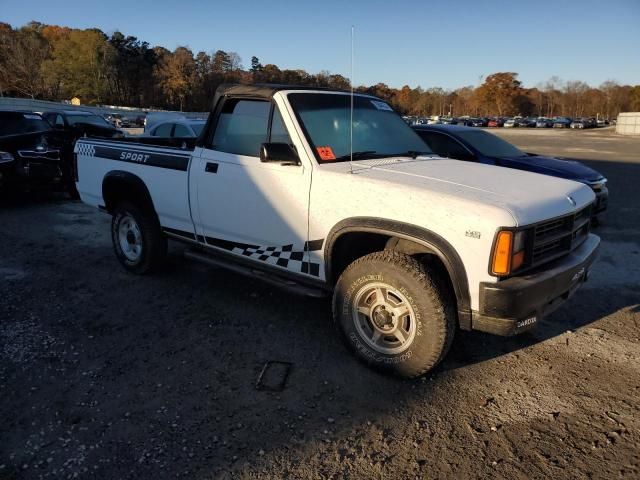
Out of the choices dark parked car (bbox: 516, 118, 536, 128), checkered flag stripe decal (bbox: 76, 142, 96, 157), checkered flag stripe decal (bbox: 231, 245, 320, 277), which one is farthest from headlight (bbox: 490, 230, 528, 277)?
dark parked car (bbox: 516, 118, 536, 128)

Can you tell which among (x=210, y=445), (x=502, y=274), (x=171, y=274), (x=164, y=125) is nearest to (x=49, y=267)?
(x=171, y=274)

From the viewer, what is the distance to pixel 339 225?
343 centimetres

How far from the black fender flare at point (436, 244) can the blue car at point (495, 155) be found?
4.28 metres

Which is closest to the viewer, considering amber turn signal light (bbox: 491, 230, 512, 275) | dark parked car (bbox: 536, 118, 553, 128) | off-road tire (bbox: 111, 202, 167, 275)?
amber turn signal light (bbox: 491, 230, 512, 275)

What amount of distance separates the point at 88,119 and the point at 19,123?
342 centimetres

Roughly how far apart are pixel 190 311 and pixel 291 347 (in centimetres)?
120

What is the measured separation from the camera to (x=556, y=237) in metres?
3.21

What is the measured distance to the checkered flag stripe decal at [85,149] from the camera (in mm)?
5673

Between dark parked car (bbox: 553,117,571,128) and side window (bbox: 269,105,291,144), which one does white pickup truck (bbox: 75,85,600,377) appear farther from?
dark parked car (bbox: 553,117,571,128)

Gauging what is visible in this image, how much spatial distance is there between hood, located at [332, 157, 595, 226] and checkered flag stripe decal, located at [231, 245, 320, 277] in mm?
738

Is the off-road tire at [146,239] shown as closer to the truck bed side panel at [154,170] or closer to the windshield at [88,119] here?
the truck bed side panel at [154,170]

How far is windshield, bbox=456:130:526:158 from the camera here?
313 inches

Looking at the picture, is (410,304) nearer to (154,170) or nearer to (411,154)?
(411,154)

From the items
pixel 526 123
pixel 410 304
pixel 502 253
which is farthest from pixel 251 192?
pixel 526 123
